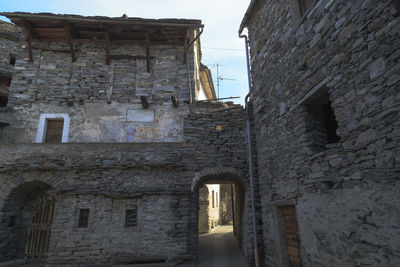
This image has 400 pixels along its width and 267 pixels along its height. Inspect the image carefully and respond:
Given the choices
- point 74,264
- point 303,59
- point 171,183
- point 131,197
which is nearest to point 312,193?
point 303,59

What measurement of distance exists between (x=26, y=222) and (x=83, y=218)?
2.21 meters

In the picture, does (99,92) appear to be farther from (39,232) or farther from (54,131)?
(39,232)

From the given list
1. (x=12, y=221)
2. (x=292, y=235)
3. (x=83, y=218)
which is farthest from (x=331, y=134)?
(x=12, y=221)

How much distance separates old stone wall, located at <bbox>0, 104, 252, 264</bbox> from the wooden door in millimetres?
1050

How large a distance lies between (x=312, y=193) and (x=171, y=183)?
3.93 m

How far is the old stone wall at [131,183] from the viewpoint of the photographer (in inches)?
259

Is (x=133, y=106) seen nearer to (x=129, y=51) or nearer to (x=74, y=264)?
(x=129, y=51)

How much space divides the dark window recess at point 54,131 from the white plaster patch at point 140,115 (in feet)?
9.07

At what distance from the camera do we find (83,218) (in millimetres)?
6875

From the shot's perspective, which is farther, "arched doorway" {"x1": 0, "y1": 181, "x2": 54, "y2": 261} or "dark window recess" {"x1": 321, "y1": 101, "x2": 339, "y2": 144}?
"arched doorway" {"x1": 0, "y1": 181, "x2": 54, "y2": 261}

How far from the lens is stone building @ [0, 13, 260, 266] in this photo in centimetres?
667

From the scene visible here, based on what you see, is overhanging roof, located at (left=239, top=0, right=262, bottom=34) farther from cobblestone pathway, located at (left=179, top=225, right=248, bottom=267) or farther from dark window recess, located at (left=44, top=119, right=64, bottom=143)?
dark window recess, located at (left=44, top=119, right=64, bottom=143)

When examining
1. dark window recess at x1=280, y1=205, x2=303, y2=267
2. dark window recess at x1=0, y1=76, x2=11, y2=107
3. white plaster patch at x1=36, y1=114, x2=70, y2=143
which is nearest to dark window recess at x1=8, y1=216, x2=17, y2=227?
white plaster patch at x1=36, y1=114, x2=70, y2=143

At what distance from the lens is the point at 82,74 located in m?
10.8
